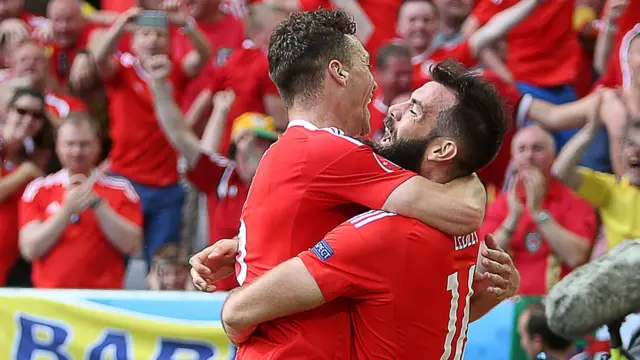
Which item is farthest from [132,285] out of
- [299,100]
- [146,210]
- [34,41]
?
[299,100]

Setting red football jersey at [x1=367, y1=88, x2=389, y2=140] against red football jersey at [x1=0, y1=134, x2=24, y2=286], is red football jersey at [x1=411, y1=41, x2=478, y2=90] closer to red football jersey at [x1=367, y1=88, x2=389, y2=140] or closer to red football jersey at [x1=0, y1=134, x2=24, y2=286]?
red football jersey at [x1=367, y1=88, x2=389, y2=140]

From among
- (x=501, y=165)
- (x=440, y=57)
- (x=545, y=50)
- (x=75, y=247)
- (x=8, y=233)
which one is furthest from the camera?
(x=545, y=50)

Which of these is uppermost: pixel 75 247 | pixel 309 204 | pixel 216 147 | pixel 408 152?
pixel 408 152

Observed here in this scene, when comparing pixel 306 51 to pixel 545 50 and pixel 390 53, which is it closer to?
pixel 390 53

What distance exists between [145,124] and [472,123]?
4516 mm

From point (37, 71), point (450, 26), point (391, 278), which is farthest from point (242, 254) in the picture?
point (37, 71)

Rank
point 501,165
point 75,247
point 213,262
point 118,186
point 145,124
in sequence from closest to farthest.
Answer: point 213,262, point 75,247, point 501,165, point 118,186, point 145,124

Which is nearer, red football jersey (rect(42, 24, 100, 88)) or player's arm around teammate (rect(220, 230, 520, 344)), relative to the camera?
player's arm around teammate (rect(220, 230, 520, 344))

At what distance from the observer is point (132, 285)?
6.27 m

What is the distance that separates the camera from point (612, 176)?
5547 mm

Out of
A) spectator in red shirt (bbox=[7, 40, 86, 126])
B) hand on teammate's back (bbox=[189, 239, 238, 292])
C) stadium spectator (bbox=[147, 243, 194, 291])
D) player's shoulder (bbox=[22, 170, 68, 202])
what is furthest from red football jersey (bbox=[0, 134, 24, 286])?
hand on teammate's back (bbox=[189, 239, 238, 292])

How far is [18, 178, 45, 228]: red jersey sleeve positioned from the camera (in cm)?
612

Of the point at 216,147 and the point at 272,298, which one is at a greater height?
the point at 272,298

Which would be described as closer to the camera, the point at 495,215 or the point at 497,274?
the point at 497,274
